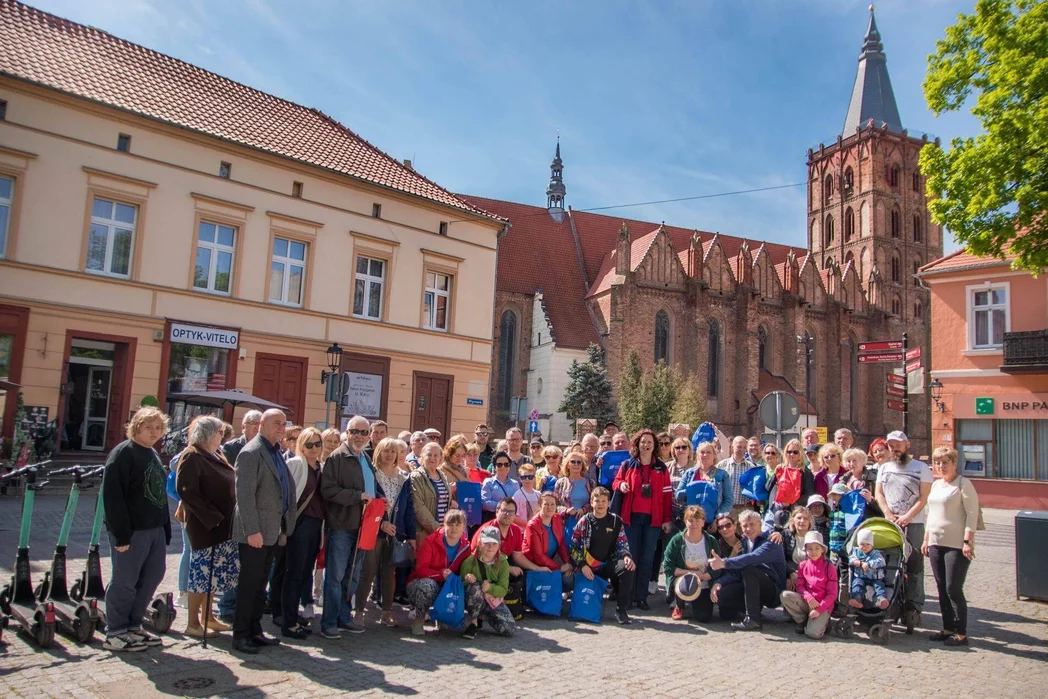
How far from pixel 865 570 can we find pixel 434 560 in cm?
392

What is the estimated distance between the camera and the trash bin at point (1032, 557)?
8.38 m

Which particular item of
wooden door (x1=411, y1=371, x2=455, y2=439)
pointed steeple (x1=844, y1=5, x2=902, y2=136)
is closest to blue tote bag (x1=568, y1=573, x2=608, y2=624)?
wooden door (x1=411, y1=371, x2=455, y2=439)

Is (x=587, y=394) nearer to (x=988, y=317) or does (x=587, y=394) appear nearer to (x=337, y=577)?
(x=988, y=317)

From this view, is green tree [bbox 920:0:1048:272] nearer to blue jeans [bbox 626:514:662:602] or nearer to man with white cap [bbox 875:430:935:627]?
man with white cap [bbox 875:430:935:627]

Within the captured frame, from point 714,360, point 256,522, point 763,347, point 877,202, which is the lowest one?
point 256,522

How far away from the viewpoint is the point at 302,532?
6.20m

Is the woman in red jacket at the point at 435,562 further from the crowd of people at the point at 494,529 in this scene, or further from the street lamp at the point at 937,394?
the street lamp at the point at 937,394

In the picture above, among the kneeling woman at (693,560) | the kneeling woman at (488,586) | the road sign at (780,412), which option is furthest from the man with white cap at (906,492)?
the road sign at (780,412)

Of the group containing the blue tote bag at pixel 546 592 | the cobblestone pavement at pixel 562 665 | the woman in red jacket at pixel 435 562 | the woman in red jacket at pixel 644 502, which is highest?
the woman in red jacket at pixel 644 502

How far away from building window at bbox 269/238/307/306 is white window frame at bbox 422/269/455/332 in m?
3.53

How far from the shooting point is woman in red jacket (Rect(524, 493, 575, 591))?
24.6ft

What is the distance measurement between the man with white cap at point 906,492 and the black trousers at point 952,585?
1.22 feet

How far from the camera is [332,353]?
1881cm

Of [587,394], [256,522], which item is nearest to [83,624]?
[256,522]
